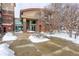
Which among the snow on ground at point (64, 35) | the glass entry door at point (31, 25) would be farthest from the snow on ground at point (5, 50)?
the snow on ground at point (64, 35)

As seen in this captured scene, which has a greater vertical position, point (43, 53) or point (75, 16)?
point (75, 16)

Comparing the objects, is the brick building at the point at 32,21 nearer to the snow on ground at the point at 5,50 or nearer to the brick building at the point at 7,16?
the brick building at the point at 7,16

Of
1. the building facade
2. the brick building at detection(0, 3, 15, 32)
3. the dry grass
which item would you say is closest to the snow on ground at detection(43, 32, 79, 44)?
the dry grass

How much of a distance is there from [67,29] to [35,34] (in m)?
0.33

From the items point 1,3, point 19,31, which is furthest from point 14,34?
point 1,3

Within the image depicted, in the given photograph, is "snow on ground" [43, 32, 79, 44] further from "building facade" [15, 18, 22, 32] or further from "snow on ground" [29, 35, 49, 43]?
"building facade" [15, 18, 22, 32]

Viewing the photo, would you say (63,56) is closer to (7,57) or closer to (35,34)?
(35,34)

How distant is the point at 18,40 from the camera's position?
5.41ft

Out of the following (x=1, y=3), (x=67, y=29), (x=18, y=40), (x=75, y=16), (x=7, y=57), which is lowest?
(x=7, y=57)

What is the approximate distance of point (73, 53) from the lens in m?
1.63

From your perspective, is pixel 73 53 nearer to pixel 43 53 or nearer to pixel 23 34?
pixel 43 53

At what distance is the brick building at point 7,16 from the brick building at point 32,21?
0.37 ft

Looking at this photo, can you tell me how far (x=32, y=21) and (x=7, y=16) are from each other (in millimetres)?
263

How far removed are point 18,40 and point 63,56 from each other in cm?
49
